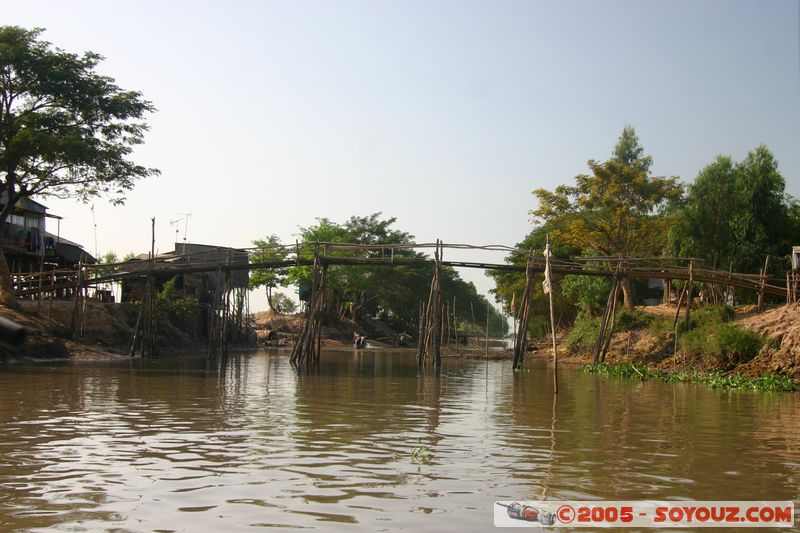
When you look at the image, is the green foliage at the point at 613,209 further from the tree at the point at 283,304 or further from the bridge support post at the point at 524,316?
the tree at the point at 283,304

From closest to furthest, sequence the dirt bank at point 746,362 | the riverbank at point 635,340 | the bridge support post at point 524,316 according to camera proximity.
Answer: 1. the dirt bank at point 746,362
2. the riverbank at point 635,340
3. the bridge support post at point 524,316

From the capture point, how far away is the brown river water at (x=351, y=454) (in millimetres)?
6680

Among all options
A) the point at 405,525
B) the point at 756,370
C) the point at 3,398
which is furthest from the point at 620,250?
the point at 405,525

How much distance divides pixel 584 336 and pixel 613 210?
6.63 meters

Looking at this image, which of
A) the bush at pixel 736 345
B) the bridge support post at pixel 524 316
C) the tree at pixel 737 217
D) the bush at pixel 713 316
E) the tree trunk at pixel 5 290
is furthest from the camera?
the tree at pixel 737 217

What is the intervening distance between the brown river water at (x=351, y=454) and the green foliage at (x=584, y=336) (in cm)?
1584

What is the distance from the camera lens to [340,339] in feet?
167

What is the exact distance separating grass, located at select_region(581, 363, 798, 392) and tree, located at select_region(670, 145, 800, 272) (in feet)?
35.9

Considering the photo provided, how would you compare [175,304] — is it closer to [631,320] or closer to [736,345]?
[631,320]

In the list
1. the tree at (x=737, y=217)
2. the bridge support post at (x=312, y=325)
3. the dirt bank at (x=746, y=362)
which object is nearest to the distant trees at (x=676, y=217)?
the tree at (x=737, y=217)

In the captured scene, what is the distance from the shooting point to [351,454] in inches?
363

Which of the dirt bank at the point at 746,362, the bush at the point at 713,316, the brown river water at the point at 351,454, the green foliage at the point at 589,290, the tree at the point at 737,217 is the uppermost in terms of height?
the tree at the point at 737,217

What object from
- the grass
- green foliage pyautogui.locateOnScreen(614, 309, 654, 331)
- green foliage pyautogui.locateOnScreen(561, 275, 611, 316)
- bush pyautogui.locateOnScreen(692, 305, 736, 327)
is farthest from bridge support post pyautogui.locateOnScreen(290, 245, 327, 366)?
green foliage pyautogui.locateOnScreen(561, 275, 611, 316)

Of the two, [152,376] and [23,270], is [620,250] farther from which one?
[23,270]
